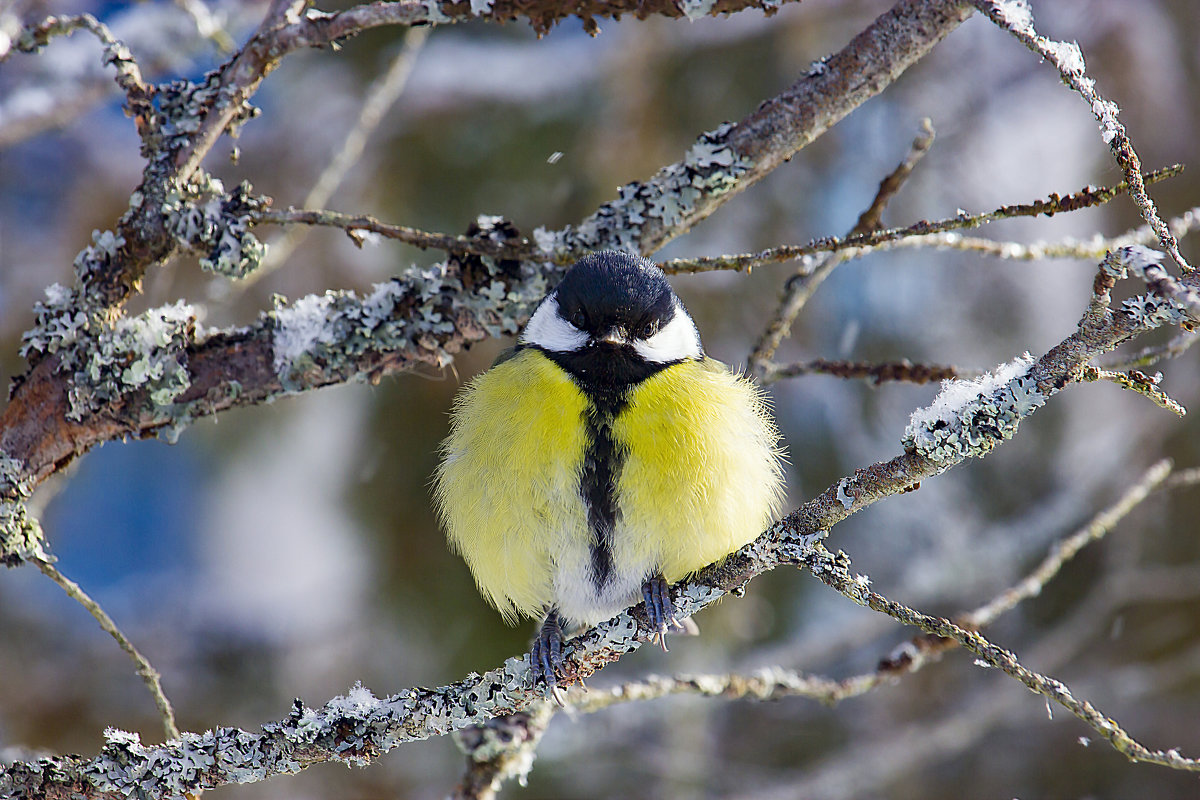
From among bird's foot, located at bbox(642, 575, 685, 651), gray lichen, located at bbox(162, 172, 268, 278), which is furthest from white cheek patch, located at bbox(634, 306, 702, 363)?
gray lichen, located at bbox(162, 172, 268, 278)

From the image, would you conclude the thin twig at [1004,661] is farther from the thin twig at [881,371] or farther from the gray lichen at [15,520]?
the gray lichen at [15,520]

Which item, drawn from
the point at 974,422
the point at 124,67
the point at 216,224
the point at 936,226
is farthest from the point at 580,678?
the point at 124,67

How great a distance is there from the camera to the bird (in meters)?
1.99

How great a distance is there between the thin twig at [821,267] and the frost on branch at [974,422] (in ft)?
2.77

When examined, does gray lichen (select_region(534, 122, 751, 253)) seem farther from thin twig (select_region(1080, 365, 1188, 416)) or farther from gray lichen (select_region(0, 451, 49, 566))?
gray lichen (select_region(0, 451, 49, 566))

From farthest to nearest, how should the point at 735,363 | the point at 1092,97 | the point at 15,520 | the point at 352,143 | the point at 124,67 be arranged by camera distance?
1. the point at 735,363
2. the point at 352,143
3. the point at 124,67
4. the point at 15,520
5. the point at 1092,97

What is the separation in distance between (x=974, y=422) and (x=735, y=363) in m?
2.70

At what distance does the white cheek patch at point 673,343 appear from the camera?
2.23 meters

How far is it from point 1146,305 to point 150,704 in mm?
3881

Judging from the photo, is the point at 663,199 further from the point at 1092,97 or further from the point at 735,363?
the point at 735,363

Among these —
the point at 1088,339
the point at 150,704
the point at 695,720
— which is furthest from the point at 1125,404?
the point at 150,704

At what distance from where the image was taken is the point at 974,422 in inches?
47.9

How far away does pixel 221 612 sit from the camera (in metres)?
4.16

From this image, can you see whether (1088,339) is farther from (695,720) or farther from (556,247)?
(695,720)
